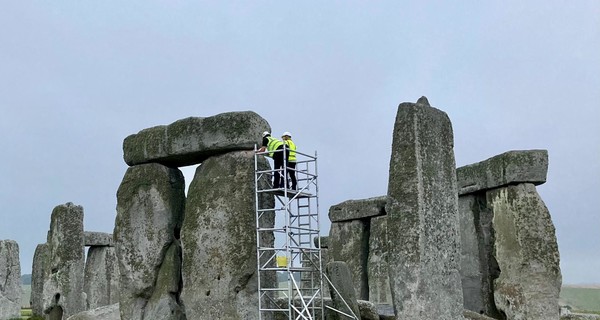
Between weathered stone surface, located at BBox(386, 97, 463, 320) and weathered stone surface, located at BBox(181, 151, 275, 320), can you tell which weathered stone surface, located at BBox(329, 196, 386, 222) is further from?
weathered stone surface, located at BBox(386, 97, 463, 320)

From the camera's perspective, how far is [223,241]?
11.4m

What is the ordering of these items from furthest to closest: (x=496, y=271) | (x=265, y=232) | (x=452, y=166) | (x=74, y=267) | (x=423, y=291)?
(x=74, y=267) → (x=496, y=271) → (x=265, y=232) → (x=452, y=166) → (x=423, y=291)

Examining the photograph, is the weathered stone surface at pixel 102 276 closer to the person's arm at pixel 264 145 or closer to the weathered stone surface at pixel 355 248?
the weathered stone surface at pixel 355 248

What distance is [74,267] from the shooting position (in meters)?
17.1

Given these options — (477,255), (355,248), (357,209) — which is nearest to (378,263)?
(355,248)

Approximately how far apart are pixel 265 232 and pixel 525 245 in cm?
493

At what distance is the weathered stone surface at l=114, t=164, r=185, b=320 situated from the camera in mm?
12641

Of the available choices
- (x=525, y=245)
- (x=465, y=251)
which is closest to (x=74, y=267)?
(x=465, y=251)

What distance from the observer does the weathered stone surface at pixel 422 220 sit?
9328mm

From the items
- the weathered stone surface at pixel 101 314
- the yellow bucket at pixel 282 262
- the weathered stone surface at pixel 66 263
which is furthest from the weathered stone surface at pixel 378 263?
the weathered stone surface at pixel 66 263

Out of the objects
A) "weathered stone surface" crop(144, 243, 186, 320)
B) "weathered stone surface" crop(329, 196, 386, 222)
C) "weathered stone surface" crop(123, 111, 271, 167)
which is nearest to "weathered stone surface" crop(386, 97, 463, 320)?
"weathered stone surface" crop(123, 111, 271, 167)

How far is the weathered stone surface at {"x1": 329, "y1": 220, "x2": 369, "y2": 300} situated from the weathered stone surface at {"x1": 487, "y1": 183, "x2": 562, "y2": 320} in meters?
4.29

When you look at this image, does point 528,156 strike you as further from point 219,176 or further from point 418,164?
point 219,176

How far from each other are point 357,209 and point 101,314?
6.49 metres
